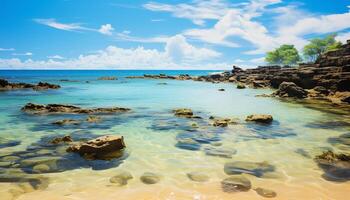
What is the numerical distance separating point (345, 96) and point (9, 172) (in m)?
30.5

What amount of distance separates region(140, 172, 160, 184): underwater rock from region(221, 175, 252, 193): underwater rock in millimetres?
1956

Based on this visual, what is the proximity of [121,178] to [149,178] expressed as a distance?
2.74ft

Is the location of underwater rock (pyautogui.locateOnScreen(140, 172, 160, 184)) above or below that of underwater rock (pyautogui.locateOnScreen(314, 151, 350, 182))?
below

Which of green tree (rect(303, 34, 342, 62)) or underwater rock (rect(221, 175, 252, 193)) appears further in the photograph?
green tree (rect(303, 34, 342, 62))

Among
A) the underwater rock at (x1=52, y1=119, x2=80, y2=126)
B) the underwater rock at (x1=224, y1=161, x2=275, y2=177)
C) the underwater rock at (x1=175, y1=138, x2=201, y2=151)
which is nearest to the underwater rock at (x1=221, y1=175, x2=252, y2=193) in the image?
the underwater rock at (x1=224, y1=161, x2=275, y2=177)

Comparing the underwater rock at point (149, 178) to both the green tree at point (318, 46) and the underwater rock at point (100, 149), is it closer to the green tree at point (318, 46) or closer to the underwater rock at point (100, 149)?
the underwater rock at point (100, 149)

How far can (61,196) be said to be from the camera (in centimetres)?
738

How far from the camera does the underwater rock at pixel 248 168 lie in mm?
9086

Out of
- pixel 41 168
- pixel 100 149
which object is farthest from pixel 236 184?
pixel 41 168

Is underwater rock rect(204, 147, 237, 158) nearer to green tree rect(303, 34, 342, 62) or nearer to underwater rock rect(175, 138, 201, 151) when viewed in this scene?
underwater rock rect(175, 138, 201, 151)

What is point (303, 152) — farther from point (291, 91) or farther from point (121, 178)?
point (291, 91)

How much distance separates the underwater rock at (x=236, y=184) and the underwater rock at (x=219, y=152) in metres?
2.19

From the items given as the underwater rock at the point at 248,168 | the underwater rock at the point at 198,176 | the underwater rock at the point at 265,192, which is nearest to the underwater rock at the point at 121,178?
the underwater rock at the point at 198,176

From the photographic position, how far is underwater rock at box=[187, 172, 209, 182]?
28.0ft
